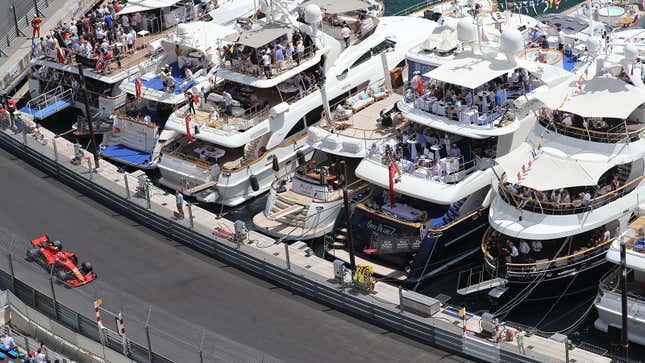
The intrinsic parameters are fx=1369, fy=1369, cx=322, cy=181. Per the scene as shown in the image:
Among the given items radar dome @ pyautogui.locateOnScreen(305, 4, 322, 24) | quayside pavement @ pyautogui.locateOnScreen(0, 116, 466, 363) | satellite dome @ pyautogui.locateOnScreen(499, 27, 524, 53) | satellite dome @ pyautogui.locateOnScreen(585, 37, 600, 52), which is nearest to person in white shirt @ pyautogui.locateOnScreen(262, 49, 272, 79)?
radar dome @ pyautogui.locateOnScreen(305, 4, 322, 24)

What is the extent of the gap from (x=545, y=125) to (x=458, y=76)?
3886 millimetres

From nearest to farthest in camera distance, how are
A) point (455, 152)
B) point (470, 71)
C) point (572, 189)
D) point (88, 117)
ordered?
point (572, 189) < point (455, 152) < point (470, 71) < point (88, 117)

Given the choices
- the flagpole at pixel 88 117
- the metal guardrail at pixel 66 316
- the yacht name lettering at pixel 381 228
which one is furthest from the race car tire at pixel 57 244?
the yacht name lettering at pixel 381 228

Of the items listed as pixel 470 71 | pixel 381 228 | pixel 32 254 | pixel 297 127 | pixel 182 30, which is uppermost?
pixel 470 71

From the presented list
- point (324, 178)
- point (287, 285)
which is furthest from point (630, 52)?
point (287, 285)

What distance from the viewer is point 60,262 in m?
48.1

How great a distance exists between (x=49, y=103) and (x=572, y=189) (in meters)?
25.4

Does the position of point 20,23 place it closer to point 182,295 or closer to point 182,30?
point 182,30

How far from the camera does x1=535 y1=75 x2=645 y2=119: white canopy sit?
47.2 meters

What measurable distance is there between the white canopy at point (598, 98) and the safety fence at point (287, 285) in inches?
381

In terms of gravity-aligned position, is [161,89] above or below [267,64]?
below

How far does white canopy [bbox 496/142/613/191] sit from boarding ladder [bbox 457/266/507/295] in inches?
132

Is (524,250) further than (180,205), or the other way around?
(180,205)

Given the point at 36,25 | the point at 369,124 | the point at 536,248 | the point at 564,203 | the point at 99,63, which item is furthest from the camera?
the point at 36,25
